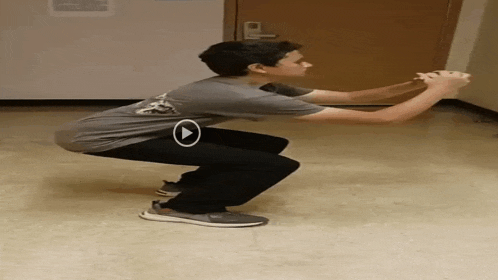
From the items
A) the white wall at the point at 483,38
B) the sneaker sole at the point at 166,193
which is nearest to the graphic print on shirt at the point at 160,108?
the sneaker sole at the point at 166,193

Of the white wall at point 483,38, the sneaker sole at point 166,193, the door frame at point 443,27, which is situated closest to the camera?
the sneaker sole at point 166,193

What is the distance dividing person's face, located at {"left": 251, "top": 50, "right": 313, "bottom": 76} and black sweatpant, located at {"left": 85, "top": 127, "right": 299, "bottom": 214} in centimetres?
26

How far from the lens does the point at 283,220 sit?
1338 millimetres

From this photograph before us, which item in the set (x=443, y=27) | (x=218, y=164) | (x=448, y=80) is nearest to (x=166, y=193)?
(x=218, y=164)

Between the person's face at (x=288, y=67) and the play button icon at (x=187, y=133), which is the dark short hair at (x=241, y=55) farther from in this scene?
the play button icon at (x=187, y=133)

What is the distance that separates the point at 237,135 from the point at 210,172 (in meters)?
0.15

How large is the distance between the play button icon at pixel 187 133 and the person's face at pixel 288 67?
0.25m

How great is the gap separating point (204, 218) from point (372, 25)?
1426mm

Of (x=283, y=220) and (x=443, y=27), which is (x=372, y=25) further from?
(x=283, y=220)

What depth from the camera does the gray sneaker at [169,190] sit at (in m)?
1.42

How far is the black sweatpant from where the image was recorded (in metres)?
1.17

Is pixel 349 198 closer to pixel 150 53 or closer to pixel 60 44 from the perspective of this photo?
pixel 150 53

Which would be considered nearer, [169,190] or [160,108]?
[160,108]

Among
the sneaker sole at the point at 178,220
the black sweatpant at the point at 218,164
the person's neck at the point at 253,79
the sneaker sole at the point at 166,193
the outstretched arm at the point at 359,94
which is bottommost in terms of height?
the sneaker sole at the point at 166,193
